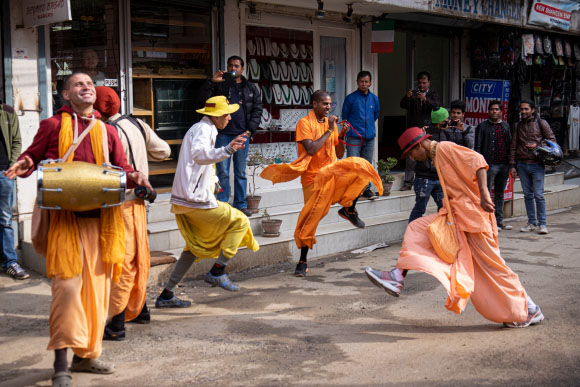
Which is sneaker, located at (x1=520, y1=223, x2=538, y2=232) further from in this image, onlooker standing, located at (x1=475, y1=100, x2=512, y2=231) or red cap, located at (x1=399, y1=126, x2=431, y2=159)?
red cap, located at (x1=399, y1=126, x2=431, y2=159)

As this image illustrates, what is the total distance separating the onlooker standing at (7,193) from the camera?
768 centimetres

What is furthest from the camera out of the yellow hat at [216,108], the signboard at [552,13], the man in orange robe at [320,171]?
the signboard at [552,13]

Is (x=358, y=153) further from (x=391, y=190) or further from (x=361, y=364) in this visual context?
(x=361, y=364)

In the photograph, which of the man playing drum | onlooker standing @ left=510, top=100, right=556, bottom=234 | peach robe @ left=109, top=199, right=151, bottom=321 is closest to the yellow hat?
peach robe @ left=109, top=199, right=151, bottom=321

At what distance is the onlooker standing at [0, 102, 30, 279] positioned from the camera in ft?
25.2

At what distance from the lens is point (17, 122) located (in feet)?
25.7

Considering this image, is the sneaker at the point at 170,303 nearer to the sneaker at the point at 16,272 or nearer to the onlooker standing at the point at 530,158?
the sneaker at the point at 16,272

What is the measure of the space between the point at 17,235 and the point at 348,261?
4.00 metres

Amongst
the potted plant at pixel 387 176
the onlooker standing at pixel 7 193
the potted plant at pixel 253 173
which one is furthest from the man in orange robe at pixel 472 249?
the potted plant at pixel 387 176

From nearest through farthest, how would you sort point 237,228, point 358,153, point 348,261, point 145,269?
point 145,269 < point 237,228 < point 348,261 < point 358,153

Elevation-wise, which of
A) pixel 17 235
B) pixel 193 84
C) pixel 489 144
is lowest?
pixel 17 235

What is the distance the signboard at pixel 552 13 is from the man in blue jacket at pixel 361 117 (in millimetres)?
5096

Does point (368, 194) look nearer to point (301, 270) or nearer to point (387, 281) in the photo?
point (301, 270)

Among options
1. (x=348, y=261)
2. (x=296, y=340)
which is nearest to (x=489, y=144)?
(x=348, y=261)
